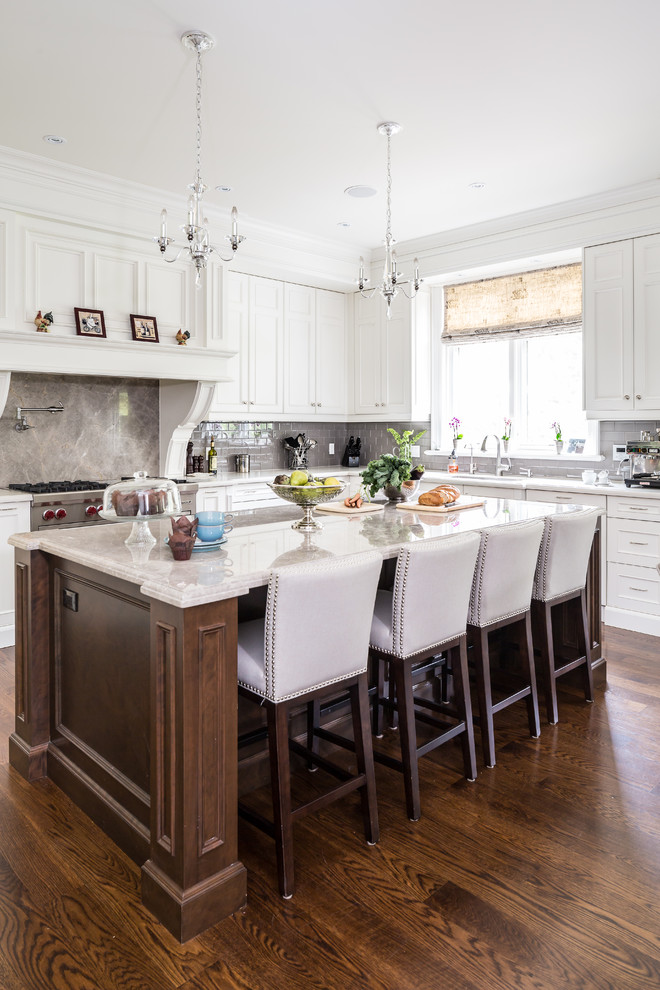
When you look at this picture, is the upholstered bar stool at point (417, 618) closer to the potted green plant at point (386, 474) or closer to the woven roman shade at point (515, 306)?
the potted green plant at point (386, 474)

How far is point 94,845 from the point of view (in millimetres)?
2193

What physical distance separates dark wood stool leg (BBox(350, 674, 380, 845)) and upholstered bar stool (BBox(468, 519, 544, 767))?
0.69 m

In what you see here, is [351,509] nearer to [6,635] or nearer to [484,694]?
[484,694]

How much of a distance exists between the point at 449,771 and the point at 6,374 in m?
3.36

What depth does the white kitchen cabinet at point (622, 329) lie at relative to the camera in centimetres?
459

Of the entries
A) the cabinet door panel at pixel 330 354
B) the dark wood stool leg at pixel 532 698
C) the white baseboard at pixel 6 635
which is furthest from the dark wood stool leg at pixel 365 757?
the cabinet door panel at pixel 330 354

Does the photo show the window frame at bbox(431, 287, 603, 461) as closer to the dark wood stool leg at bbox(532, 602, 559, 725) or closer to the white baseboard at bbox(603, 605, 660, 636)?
the white baseboard at bbox(603, 605, 660, 636)

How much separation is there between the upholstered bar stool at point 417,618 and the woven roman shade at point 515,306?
3621 millimetres

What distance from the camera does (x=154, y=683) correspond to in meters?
1.86

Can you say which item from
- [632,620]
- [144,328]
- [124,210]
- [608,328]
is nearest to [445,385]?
[608,328]

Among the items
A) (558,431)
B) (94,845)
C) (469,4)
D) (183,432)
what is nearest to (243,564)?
(94,845)

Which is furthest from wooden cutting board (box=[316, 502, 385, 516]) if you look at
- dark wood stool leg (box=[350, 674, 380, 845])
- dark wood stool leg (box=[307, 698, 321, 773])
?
dark wood stool leg (box=[350, 674, 380, 845])

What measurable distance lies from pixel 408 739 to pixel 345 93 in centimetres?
303

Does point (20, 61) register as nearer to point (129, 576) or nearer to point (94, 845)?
point (129, 576)
